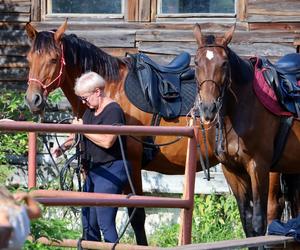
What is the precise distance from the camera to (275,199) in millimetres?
9133

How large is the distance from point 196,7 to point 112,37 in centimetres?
94

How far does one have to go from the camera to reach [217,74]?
7.66m

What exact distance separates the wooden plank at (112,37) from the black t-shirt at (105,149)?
3.29 metres

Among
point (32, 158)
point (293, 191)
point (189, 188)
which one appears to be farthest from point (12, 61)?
point (189, 188)

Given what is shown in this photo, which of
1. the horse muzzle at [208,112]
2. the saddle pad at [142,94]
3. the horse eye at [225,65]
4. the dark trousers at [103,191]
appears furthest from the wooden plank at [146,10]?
the dark trousers at [103,191]

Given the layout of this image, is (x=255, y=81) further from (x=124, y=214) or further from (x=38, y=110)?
(x=124, y=214)

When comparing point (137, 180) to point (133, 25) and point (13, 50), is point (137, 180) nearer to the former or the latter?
point (133, 25)

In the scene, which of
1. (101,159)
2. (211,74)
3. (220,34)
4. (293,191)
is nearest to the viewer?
(101,159)

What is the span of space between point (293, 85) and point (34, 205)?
4934mm

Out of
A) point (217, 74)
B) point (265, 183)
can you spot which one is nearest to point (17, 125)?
point (217, 74)

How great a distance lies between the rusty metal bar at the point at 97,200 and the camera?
5.87 metres

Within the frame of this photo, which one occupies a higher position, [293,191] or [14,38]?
[14,38]

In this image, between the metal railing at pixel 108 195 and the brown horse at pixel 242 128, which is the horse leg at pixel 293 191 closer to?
the brown horse at pixel 242 128

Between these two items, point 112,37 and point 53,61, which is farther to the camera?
point 112,37
